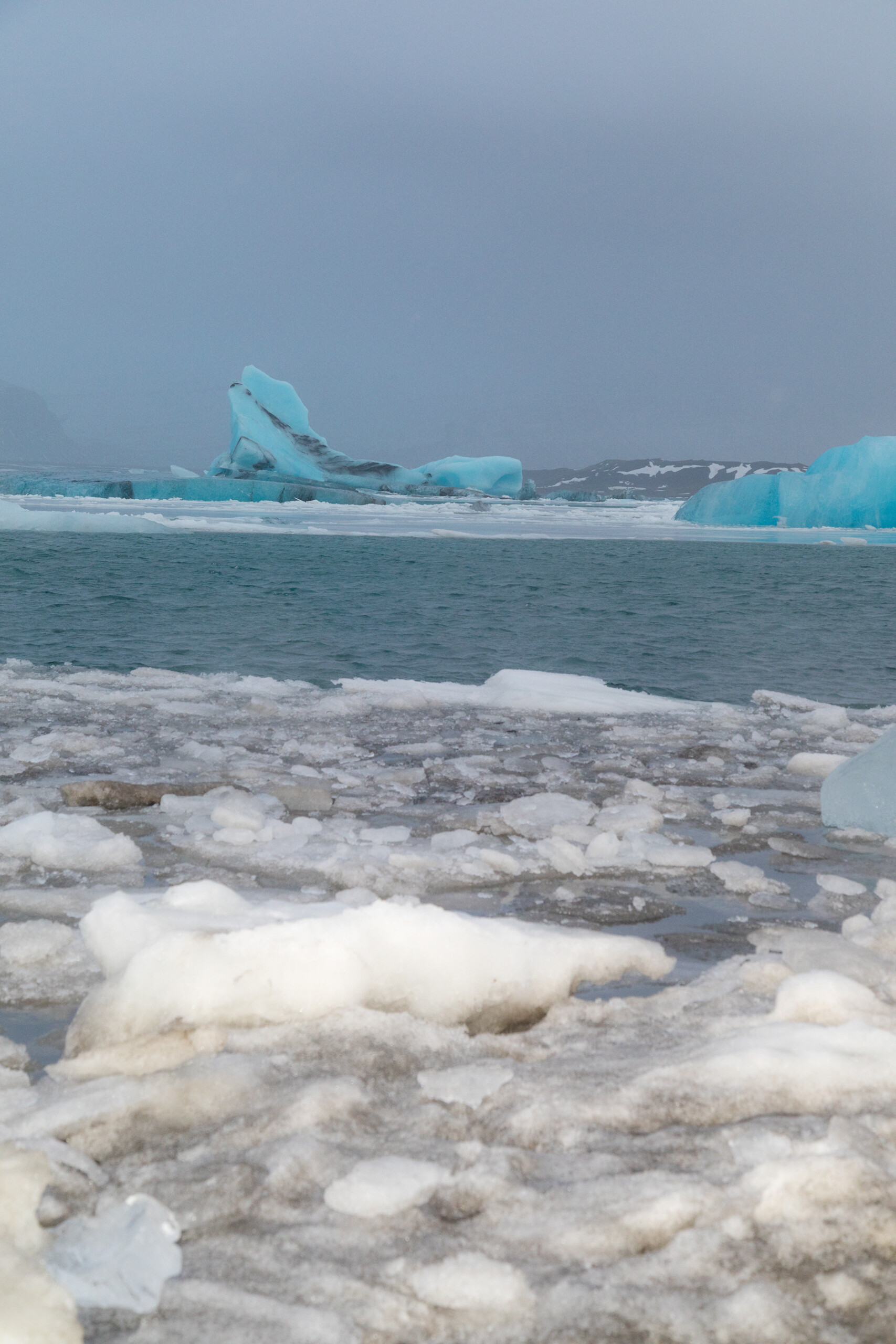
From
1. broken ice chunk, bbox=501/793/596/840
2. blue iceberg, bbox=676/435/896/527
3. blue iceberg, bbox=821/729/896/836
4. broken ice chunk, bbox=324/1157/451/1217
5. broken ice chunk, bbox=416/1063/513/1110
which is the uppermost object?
blue iceberg, bbox=676/435/896/527

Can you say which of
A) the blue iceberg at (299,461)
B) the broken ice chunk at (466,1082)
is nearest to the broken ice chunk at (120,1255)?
the broken ice chunk at (466,1082)

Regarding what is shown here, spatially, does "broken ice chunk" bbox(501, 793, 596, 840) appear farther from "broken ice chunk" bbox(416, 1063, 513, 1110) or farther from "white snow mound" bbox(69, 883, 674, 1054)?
"broken ice chunk" bbox(416, 1063, 513, 1110)

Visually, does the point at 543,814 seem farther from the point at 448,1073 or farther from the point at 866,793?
the point at 448,1073

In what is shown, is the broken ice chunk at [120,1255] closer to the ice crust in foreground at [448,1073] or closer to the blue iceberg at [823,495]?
the ice crust in foreground at [448,1073]

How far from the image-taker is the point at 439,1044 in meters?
2.15

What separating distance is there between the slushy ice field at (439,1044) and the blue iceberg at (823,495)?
1416 inches

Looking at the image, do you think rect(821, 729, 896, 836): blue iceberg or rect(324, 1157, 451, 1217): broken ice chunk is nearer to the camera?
rect(324, 1157, 451, 1217): broken ice chunk

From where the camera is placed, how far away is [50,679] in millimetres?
7008

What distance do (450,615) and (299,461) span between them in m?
35.5

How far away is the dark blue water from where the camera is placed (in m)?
10.1

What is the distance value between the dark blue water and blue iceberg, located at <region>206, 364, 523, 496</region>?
19119 mm

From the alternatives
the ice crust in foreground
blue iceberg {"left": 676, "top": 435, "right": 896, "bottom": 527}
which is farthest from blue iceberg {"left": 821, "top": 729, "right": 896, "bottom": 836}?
blue iceberg {"left": 676, "top": 435, "right": 896, "bottom": 527}

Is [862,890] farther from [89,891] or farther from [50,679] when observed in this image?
[50,679]

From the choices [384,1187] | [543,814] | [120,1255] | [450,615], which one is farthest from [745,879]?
[450,615]
